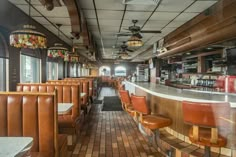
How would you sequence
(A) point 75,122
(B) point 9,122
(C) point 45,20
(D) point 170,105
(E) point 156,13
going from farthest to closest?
(C) point 45,20
(E) point 156,13
(A) point 75,122
(D) point 170,105
(B) point 9,122

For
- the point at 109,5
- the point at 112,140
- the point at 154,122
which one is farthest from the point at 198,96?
the point at 109,5

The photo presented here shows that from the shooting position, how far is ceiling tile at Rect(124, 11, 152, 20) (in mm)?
5105

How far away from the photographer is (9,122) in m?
2.42

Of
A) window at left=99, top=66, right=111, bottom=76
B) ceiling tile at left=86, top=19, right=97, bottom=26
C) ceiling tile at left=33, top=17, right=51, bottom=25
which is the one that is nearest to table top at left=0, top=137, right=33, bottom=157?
ceiling tile at left=33, top=17, right=51, bottom=25

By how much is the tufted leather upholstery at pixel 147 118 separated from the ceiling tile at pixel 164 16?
2738mm

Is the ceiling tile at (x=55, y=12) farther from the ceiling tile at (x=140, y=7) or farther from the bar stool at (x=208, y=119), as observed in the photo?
the bar stool at (x=208, y=119)

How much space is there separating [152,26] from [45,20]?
3315mm

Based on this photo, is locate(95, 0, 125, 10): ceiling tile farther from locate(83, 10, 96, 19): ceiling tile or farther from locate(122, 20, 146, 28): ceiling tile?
locate(122, 20, 146, 28): ceiling tile

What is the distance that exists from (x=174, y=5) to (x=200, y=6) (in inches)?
24.5

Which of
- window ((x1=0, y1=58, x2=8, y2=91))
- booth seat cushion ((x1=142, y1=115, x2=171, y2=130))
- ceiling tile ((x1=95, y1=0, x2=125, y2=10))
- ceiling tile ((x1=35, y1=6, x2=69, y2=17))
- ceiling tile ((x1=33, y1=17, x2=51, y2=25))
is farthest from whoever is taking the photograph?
ceiling tile ((x1=33, y1=17, x2=51, y2=25))

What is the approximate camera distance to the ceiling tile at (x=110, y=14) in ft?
16.7

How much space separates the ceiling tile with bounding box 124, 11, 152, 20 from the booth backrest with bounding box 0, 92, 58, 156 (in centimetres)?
349

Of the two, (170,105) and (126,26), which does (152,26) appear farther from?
(170,105)

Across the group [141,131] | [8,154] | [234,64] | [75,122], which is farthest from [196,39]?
[8,154]
